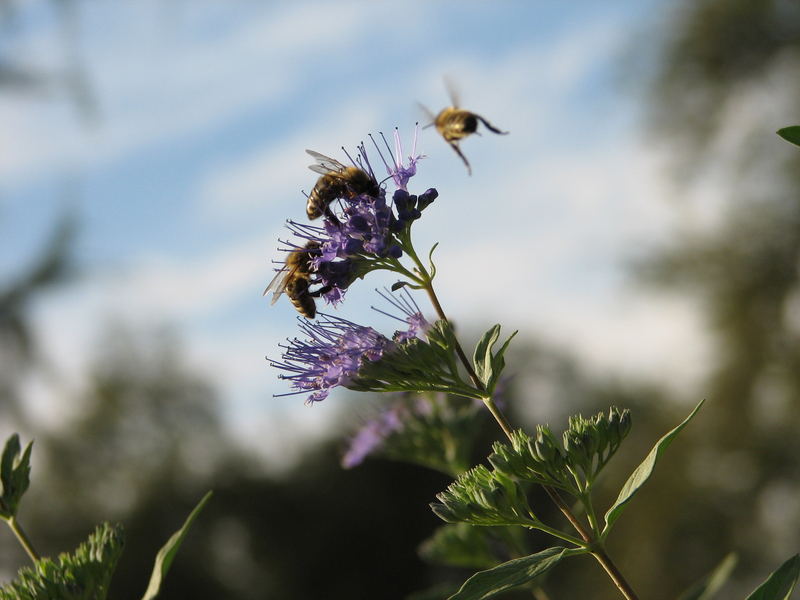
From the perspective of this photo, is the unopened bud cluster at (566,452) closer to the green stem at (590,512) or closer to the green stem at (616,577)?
the green stem at (590,512)

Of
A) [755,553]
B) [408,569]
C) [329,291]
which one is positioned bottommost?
[755,553]

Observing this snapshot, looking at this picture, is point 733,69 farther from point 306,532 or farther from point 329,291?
point 329,291

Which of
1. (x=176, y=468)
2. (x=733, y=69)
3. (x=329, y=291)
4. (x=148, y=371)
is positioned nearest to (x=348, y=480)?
(x=176, y=468)

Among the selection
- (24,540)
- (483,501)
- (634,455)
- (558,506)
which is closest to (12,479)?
(24,540)

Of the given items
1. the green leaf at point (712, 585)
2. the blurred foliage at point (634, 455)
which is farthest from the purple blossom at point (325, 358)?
the blurred foliage at point (634, 455)

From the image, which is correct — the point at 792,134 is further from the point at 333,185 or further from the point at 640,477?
the point at 333,185

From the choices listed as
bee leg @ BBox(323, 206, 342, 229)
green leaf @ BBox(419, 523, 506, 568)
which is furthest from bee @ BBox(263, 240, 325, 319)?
green leaf @ BBox(419, 523, 506, 568)
